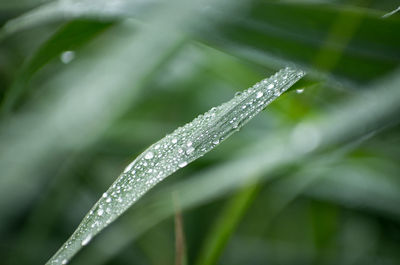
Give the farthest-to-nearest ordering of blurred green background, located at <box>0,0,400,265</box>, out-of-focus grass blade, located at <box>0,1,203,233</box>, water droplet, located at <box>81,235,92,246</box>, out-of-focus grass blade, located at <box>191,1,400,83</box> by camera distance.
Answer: out-of-focus grass blade, located at <box>0,1,203,233</box>
blurred green background, located at <box>0,0,400,265</box>
out-of-focus grass blade, located at <box>191,1,400,83</box>
water droplet, located at <box>81,235,92,246</box>

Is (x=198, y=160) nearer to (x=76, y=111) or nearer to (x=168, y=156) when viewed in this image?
(x=76, y=111)

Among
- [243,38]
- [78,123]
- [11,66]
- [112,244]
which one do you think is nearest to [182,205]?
[112,244]

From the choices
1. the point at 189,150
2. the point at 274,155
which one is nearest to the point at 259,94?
the point at 189,150

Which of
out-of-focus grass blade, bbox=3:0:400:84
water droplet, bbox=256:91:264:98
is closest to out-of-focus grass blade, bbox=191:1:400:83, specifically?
out-of-focus grass blade, bbox=3:0:400:84

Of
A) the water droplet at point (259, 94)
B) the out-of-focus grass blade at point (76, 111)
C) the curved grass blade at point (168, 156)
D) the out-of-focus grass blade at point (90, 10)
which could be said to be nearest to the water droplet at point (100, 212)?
the curved grass blade at point (168, 156)

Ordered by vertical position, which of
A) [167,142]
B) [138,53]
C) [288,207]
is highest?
[167,142]

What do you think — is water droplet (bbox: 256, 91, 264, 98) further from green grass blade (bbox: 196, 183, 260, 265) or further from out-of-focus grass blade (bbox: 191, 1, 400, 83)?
green grass blade (bbox: 196, 183, 260, 265)

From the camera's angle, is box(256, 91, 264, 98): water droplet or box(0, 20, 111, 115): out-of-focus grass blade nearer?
box(256, 91, 264, 98): water droplet

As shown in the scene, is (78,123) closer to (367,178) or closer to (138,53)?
(138,53)
